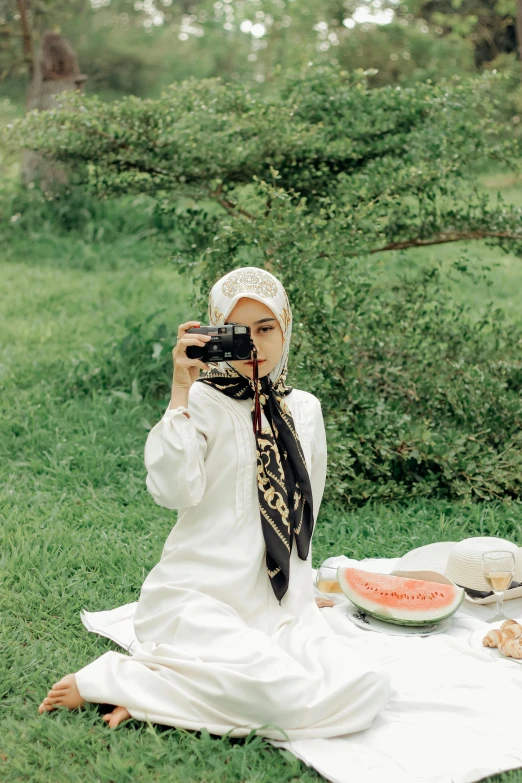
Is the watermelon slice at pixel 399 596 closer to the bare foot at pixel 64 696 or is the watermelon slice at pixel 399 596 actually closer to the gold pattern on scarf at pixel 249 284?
the bare foot at pixel 64 696

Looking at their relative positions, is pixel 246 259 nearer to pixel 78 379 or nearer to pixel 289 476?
pixel 78 379

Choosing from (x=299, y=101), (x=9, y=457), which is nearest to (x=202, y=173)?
(x=299, y=101)

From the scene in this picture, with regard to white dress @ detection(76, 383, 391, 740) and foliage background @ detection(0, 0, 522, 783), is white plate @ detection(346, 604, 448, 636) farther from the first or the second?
foliage background @ detection(0, 0, 522, 783)

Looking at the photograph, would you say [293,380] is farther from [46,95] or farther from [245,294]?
[46,95]

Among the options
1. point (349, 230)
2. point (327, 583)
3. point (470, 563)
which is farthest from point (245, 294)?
point (349, 230)

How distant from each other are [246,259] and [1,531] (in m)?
2.05

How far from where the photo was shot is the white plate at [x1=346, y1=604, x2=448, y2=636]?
3646 mm

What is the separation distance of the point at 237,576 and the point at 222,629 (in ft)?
0.67

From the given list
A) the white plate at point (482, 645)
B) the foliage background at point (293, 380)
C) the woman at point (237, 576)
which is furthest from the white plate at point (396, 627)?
the foliage background at point (293, 380)

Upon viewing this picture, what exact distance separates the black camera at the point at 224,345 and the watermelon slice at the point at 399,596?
1279 millimetres

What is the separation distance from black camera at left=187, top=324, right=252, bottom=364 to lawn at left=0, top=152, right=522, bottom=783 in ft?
3.86

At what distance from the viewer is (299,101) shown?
20.2ft

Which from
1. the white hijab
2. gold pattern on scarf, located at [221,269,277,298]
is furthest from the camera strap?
gold pattern on scarf, located at [221,269,277,298]

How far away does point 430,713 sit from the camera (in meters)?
3.05
